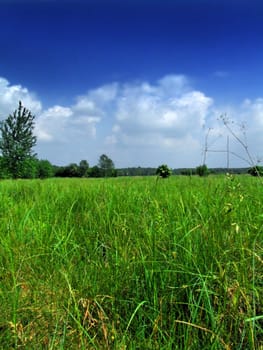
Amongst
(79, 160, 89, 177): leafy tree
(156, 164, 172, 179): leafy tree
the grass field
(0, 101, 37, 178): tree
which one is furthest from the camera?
(79, 160, 89, 177): leafy tree

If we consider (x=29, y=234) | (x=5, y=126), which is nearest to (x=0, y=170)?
(x=5, y=126)

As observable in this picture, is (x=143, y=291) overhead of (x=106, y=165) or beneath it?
beneath

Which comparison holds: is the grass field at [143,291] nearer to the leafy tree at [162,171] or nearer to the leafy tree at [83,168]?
the leafy tree at [162,171]

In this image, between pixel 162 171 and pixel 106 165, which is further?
pixel 106 165

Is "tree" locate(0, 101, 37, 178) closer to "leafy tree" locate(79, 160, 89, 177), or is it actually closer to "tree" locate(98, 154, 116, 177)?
"leafy tree" locate(79, 160, 89, 177)

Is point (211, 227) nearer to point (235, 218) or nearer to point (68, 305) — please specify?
point (235, 218)

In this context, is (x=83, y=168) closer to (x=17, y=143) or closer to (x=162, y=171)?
(x=17, y=143)

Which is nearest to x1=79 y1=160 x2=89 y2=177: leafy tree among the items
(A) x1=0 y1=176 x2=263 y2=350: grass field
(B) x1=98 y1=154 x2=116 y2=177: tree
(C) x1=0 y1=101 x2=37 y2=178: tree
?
(C) x1=0 y1=101 x2=37 y2=178: tree

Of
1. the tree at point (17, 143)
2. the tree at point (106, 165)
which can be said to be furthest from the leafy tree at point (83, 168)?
the tree at point (106, 165)

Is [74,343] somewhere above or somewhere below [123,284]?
below

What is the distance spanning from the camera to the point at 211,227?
170cm

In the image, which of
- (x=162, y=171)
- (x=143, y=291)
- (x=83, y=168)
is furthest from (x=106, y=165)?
(x=83, y=168)

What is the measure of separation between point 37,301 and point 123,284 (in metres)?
0.39

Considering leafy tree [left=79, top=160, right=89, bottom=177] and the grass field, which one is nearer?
the grass field
